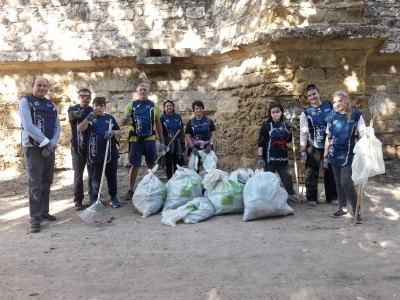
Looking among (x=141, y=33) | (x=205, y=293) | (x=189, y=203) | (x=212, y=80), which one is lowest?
(x=205, y=293)

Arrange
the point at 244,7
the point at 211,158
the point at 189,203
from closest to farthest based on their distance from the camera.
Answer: the point at 189,203, the point at 211,158, the point at 244,7

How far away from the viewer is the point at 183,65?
23.0 ft

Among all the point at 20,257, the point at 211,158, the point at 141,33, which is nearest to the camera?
the point at 20,257

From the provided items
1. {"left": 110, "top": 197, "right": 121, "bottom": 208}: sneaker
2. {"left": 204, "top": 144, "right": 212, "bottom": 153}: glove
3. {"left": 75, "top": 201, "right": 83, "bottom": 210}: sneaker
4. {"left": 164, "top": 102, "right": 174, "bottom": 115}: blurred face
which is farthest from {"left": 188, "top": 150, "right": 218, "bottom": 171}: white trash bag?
{"left": 75, "top": 201, "right": 83, "bottom": 210}: sneaker

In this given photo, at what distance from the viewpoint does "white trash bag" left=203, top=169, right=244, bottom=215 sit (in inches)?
168

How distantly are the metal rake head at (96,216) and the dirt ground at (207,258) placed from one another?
0.11 m

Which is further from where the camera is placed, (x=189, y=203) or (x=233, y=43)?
(x=233, y=43)

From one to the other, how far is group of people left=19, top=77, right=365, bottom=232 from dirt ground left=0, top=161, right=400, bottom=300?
42 cm

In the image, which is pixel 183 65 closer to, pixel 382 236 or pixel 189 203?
pixel 189 203

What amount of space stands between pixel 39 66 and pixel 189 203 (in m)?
4.68

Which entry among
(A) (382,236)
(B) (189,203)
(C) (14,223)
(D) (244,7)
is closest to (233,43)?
(D) (244,7)

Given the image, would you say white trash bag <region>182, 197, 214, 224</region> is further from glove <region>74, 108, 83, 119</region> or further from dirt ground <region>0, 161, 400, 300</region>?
glove <region>74, 108, 83, 119</region>

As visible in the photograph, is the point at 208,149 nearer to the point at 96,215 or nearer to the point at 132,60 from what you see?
the point at 96,215

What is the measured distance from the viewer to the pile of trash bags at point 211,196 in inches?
160
